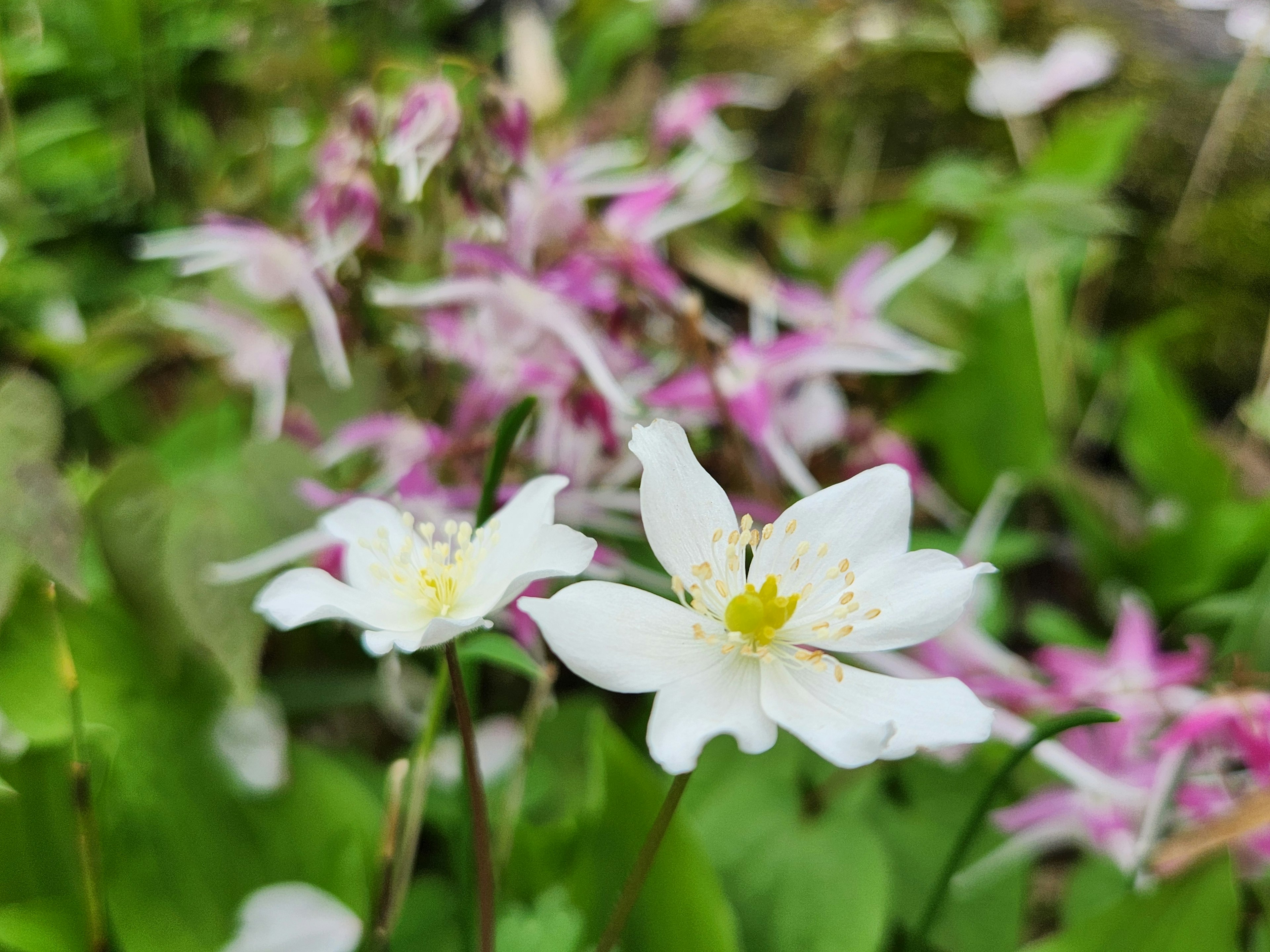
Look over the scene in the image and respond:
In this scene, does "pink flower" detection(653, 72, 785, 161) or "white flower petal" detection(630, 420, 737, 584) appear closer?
"white flower petal" detection(630, 420, 737, 584)

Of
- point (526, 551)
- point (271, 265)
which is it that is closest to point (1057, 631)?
point (526, 551)

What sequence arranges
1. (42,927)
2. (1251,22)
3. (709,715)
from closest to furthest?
(709,715), (42,927), (1251,22)

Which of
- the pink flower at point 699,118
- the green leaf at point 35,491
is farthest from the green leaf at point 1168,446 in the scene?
the green leaf at point 35,491

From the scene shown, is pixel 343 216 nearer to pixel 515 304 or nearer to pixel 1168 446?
pixel 515 304

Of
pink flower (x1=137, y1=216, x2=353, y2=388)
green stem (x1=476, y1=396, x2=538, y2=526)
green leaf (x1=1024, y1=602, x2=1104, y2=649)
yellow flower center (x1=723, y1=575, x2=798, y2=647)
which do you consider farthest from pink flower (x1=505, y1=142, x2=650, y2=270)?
green leaf (x1=1024, y1=602, x2=1104, y2=649)

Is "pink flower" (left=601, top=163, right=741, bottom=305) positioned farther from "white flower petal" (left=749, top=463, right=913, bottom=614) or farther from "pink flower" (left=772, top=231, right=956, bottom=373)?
"white flower petal" (left=749, top=463, right=913, bottom=614)

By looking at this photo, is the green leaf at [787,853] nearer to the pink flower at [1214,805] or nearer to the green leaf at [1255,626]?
the pink flower at [1214,805]

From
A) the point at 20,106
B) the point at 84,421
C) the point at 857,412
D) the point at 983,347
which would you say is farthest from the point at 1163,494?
the point at 20,106
